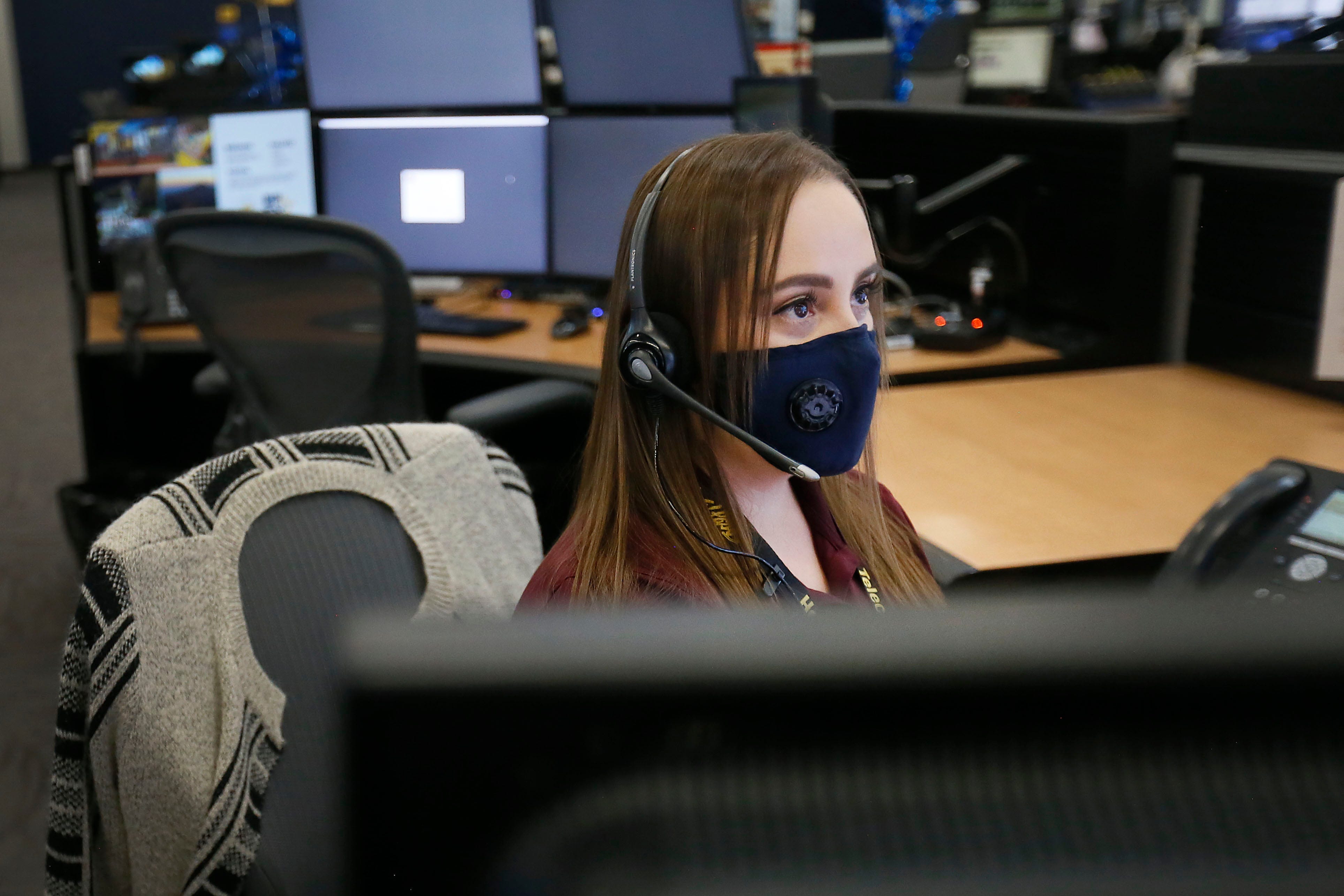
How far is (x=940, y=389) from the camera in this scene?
193 cm

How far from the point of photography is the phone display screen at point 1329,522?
1.11 m

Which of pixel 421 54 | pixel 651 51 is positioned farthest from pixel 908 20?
pixel 421 54

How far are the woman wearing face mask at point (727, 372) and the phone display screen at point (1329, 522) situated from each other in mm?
499

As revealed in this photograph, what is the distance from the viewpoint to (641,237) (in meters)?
0.86

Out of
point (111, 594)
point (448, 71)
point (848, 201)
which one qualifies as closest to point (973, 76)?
point (448, 71)

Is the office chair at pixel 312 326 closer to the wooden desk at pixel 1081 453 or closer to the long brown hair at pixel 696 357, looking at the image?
the wooden desk at pixel 1081 453

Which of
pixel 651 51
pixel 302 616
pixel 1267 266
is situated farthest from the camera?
pixel 651 51

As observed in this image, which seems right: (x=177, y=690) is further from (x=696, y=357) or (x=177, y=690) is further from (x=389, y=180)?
(x=389, y=180)

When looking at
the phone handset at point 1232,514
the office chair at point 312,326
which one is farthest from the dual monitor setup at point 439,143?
the phone handset at point 1232,514

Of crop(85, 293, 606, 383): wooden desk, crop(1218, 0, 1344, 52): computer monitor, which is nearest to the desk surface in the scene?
crop(85, 293, 606, 383): wooden desk

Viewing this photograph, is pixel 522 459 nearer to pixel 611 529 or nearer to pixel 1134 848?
pixel 611 529

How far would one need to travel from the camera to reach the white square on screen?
2830 millimetres

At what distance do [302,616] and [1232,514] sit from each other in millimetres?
858

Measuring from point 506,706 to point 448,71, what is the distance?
2.82 meters
